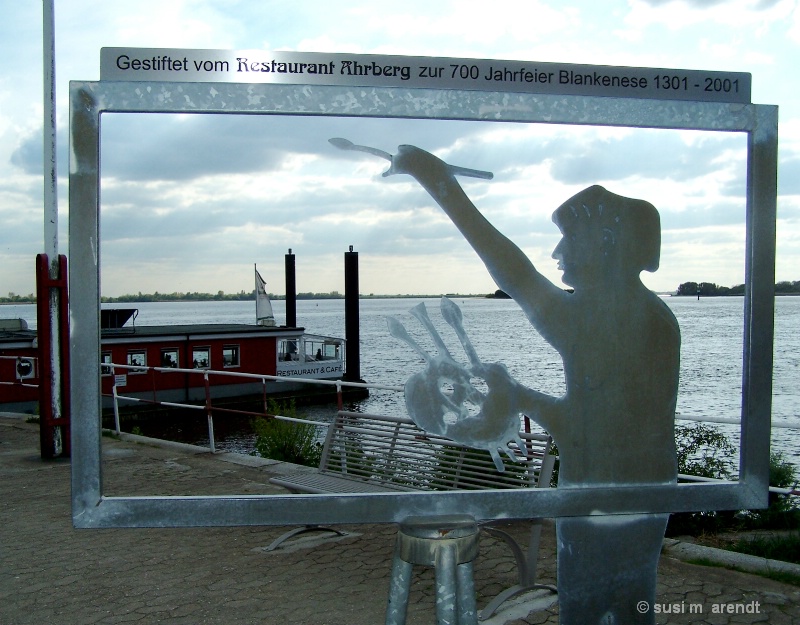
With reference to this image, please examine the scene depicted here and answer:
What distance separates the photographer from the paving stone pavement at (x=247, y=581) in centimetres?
401

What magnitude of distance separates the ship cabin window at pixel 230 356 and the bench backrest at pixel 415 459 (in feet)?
7.26

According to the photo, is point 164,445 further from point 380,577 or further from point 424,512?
point 424,512

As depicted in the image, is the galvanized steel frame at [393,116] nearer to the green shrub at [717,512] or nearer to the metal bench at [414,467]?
the metal bench at [414,467]

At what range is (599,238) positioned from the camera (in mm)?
2938

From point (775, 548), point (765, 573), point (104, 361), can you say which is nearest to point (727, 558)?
point (765, 573)

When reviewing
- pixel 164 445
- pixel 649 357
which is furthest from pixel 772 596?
pixel 164 445

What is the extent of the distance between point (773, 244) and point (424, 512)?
1.69 m

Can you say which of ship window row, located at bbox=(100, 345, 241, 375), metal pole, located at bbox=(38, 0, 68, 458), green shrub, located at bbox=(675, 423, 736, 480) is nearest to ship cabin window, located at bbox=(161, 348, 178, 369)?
ship window row, located at bbox=(100, 345, 241, 375)

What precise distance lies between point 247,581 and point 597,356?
273 cm

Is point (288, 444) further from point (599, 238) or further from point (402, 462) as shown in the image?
point (599, 238)

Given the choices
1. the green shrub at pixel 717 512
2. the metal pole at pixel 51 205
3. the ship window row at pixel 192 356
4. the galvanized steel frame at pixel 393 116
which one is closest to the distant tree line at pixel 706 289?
the galvanized steel frame at pixel 393 116

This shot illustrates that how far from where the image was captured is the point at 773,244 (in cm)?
291

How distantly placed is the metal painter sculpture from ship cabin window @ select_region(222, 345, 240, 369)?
4313 millimetres

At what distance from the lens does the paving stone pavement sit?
158 inches
